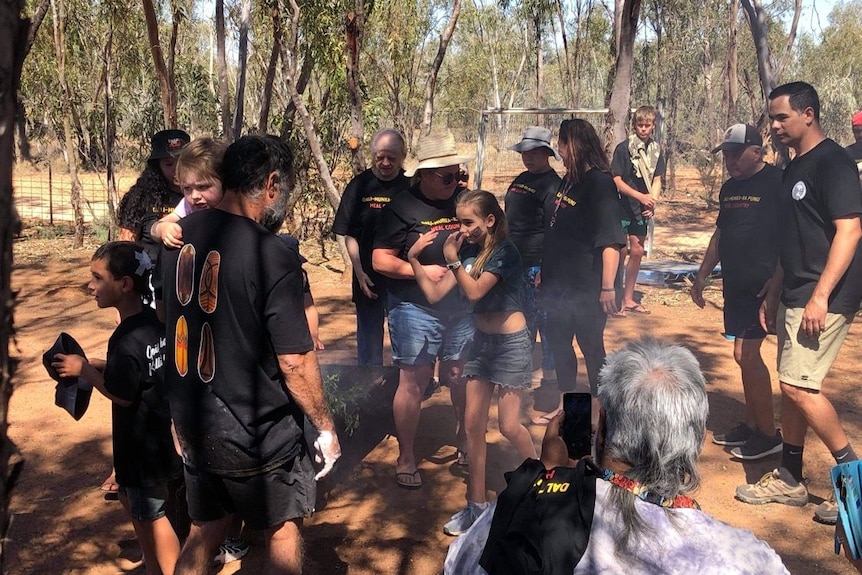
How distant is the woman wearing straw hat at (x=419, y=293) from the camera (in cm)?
429

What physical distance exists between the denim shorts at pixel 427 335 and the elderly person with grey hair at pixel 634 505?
2.31 metres

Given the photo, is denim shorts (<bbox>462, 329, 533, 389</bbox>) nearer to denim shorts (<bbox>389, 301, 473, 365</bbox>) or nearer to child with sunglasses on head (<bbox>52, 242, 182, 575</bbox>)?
denim shorts (<bbox>389, 301, 473, 365</bbox>)

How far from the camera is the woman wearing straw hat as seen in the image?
4289mm

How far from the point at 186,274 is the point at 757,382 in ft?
11.7

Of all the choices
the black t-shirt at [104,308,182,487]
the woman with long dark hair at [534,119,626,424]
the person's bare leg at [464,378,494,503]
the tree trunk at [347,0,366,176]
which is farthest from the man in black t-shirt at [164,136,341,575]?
the tree trunk at [347,0,366,176]

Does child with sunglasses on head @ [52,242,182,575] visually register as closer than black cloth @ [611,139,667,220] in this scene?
Yes

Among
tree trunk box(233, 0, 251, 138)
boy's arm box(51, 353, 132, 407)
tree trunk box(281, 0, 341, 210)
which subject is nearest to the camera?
boy's arm box(51, 353, 132, 407)

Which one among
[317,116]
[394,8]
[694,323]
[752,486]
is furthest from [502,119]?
[752,486]

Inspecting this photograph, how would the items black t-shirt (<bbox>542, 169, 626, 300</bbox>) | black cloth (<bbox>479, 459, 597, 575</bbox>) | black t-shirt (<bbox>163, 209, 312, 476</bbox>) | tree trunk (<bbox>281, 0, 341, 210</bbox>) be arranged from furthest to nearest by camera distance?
tree trunk (<bbox>281, 0, 341, 210</bbox>) < black t-shirt (<bbox>542, 169, 626, 300</bbox>) < black t-shirt (<bbox>163, 209, 312, 476</bbox>) < black cloth (<bbox>479, 459, 597, 575</bbox>)

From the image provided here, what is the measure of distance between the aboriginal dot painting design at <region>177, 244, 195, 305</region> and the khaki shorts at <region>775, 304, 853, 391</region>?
3.04m

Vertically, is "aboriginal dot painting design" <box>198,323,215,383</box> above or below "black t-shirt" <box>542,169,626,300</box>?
below

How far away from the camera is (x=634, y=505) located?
1.82 meters

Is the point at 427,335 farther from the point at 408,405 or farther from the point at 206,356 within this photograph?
the point at 206,356

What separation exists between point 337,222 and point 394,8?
10538 millimetres
